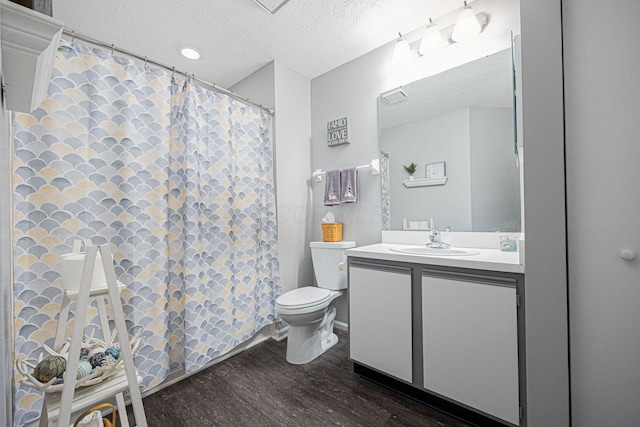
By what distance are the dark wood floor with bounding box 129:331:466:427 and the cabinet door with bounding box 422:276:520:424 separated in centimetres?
25

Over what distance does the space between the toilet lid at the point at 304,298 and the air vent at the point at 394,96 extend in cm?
162

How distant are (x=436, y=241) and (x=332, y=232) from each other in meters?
0.89

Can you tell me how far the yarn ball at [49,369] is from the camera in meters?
0.88

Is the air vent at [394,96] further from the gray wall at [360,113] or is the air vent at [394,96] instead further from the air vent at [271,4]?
the air vent at [271,4]

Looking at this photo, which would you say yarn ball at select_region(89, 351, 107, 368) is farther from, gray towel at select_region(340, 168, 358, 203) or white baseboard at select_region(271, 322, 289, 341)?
gray towel at select_region(340, 168, 358, 203)

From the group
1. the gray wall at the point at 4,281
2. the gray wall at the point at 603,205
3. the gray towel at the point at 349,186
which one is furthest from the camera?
the gray towel at the point at 349,186

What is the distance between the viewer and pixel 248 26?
195 cm

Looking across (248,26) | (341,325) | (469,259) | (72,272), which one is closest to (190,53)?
(248,26)

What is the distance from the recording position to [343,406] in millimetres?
1516

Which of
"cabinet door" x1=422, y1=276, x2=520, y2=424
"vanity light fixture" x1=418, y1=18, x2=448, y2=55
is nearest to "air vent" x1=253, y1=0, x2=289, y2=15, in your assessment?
"vanity light fixture" x1=418, y1=18, x2=448, y2=55

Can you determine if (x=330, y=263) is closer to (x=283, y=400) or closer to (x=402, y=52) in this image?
(x=283, y=400)

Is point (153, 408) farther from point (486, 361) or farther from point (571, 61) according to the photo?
point (571, 61)

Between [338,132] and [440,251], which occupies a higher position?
[338,132]

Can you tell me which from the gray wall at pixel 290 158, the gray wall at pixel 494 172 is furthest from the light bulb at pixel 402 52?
the gray wall at pixel 290 158
